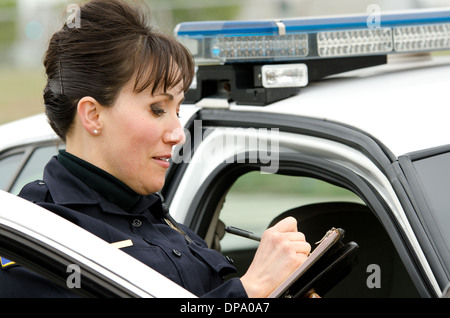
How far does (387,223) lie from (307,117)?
496mm

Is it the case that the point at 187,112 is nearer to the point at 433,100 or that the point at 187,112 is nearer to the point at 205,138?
the point at 205,138

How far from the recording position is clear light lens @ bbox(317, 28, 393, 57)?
105 inches

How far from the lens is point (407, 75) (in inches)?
109

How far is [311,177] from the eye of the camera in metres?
2.57

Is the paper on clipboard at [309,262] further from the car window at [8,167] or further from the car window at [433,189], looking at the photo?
the car window at [8,167]

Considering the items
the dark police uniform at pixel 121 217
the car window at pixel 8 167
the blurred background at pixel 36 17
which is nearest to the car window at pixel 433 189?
the dark police uniform at pixel 121 217

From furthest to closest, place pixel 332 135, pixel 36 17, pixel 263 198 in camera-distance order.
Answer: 1. pixel 36 17
2. pixel 263 198
3. pixel 332 135

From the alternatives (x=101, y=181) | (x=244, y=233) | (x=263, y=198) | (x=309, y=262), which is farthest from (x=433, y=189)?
(x=263, y=198)

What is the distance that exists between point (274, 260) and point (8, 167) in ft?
6.43

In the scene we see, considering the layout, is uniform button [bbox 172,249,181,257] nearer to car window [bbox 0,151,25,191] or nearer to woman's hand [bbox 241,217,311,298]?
woman's hand [bbox 241,217,311,298]

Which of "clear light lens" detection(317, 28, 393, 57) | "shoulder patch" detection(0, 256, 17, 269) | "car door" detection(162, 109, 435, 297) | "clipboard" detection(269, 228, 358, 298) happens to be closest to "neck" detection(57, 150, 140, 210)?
"shoulder patch" detection(0, 256, 17, 269)

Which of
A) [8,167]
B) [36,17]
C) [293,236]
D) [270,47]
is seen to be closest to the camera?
[293,236]

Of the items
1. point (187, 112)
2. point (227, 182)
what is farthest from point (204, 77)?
point (227, 182)

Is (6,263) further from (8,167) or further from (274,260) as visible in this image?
(8,167)
